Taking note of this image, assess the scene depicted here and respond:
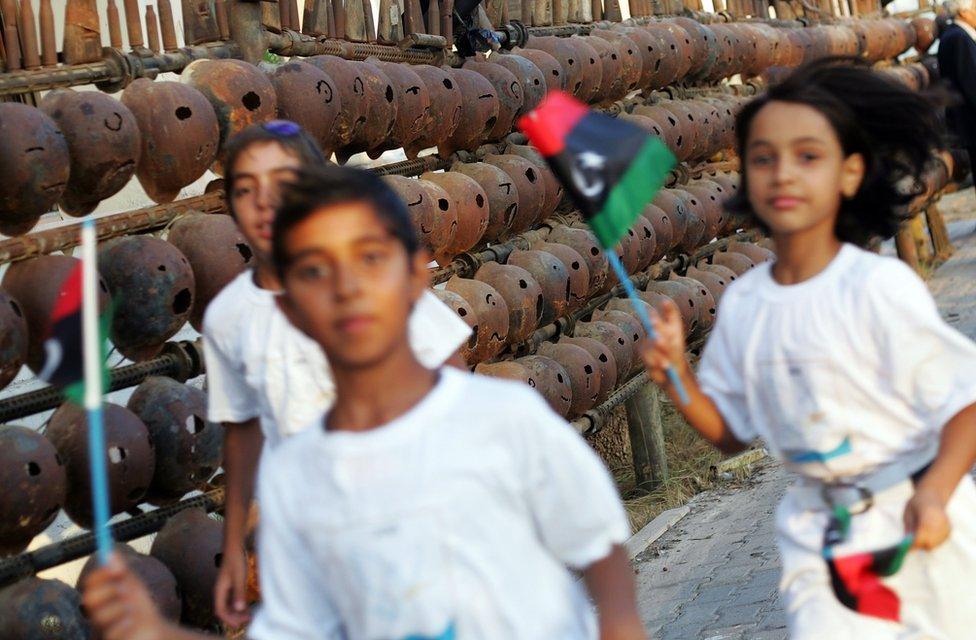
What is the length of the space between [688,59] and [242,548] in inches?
282

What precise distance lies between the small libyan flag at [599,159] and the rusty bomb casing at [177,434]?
2390mm

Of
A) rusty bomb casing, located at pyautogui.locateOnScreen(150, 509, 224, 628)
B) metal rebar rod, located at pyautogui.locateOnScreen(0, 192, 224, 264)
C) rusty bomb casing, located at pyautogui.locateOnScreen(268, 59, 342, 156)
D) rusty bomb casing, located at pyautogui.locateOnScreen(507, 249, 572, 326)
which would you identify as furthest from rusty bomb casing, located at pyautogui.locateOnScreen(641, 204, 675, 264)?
rusty bomb casing, located at pyautogui.locateOnScreen(150, 509, 224, 628)

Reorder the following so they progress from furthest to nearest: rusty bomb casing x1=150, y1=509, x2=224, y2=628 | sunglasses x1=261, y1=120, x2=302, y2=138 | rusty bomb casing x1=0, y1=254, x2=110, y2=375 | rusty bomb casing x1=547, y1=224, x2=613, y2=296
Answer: rusty bomb casing x1=547, y1=224, x2=613, y2=296 < rusty bomb casing x1=150, y1=509, x2=224, y2=628 < rusty bomb casing x1=0, y1=254, x2=110, y2=375 < sunglasses x1=261, y1=120, x2=302, y2=138

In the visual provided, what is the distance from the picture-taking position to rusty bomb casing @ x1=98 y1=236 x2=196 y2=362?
475cm

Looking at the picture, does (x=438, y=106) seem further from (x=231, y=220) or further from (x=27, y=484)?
(x=27, y=484)

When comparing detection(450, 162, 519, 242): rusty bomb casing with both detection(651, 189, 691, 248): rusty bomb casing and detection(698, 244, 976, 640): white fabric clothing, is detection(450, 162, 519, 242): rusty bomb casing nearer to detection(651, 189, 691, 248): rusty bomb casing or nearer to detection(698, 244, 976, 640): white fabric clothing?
detection(651, 189, 691, 248): rusty bomb casing

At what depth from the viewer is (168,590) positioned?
15.3 feet

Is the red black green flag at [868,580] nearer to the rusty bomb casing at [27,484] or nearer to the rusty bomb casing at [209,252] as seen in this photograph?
the rusty bomb casing at [27,484]

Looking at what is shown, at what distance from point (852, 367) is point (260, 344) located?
49.4 inches

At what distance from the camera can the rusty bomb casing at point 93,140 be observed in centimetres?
462

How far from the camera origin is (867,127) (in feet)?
10.8

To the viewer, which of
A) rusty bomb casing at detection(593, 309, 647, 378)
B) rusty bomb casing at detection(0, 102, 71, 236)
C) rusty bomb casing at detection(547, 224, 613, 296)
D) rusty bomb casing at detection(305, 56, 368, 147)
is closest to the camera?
rusty bomb casing at detection(0, 102, 71, 236)

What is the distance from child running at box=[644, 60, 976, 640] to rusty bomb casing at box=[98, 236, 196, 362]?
215 cm

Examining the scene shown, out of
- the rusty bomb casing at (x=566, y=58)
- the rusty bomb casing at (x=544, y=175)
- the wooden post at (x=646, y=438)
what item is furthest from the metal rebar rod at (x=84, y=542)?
the rusty bomb casing at (x=566, y=58)
